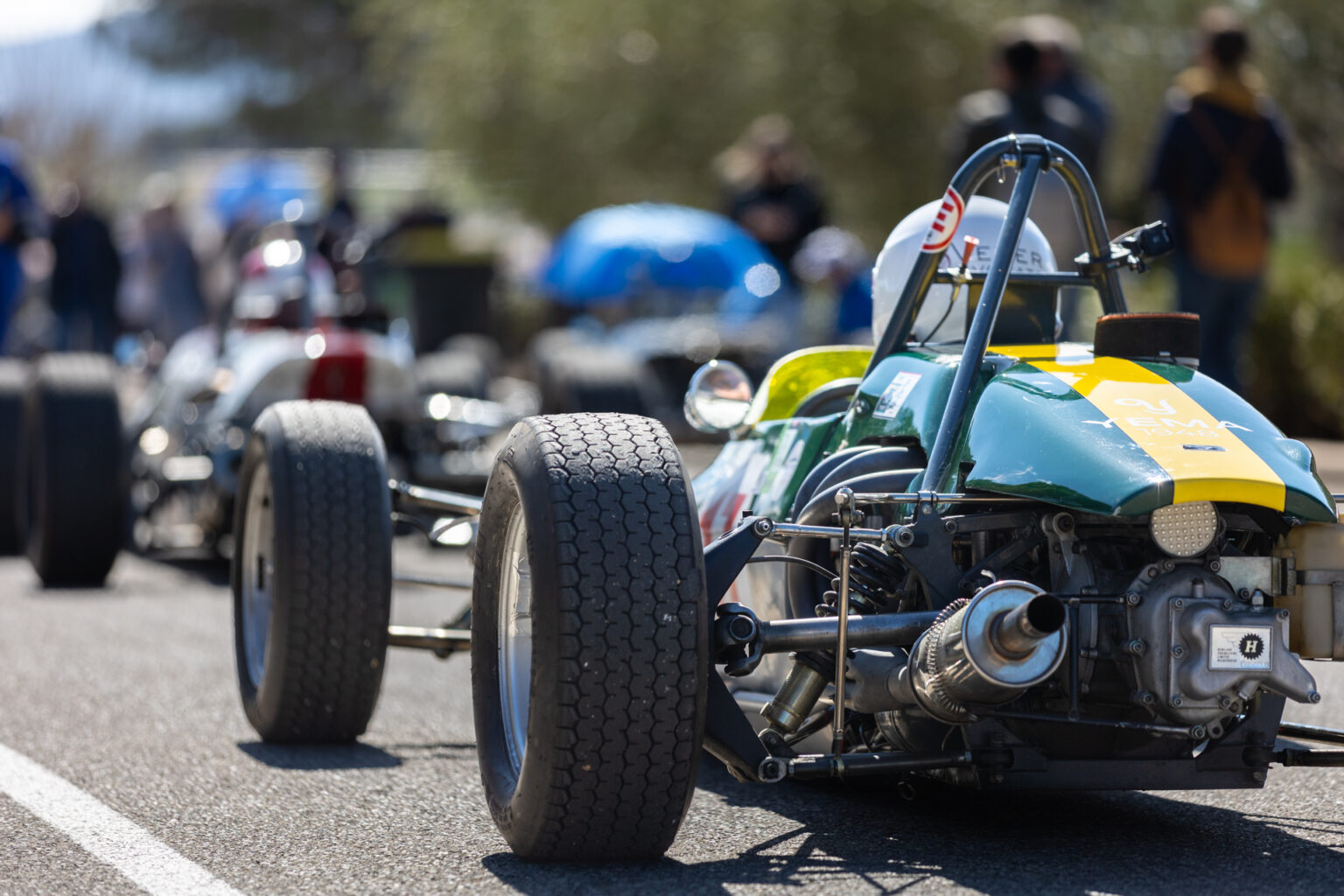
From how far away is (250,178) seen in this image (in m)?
29.2

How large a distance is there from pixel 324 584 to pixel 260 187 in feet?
76.9

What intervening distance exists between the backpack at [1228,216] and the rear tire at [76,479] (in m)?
5.52

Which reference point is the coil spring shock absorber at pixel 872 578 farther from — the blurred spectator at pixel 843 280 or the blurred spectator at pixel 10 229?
the blurred spectator at pixel 10 229

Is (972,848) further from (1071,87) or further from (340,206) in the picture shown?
(340,206)

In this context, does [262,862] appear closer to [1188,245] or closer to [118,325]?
[1188,245]

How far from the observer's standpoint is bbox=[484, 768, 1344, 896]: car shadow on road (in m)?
4.01

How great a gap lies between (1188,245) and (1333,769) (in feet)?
16.6

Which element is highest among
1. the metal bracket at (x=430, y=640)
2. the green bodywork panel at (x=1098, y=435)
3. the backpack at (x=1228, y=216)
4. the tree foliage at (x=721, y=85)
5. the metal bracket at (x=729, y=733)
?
the tree foliage at (x=721, y=85)

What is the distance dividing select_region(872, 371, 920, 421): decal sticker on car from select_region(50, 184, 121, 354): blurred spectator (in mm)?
11667

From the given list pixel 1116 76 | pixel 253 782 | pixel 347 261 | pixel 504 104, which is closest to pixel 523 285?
pixel 504 104

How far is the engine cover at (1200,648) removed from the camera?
403 centimetres

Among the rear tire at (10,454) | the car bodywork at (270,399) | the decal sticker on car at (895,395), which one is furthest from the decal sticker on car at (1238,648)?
the rear tire at (10,454)

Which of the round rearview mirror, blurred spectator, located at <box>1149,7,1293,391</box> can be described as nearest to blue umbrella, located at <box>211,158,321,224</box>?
blurred spectator, located at <box>1149,7,1293,391</box>

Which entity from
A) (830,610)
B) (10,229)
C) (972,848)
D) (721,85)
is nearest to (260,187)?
(721,85)
